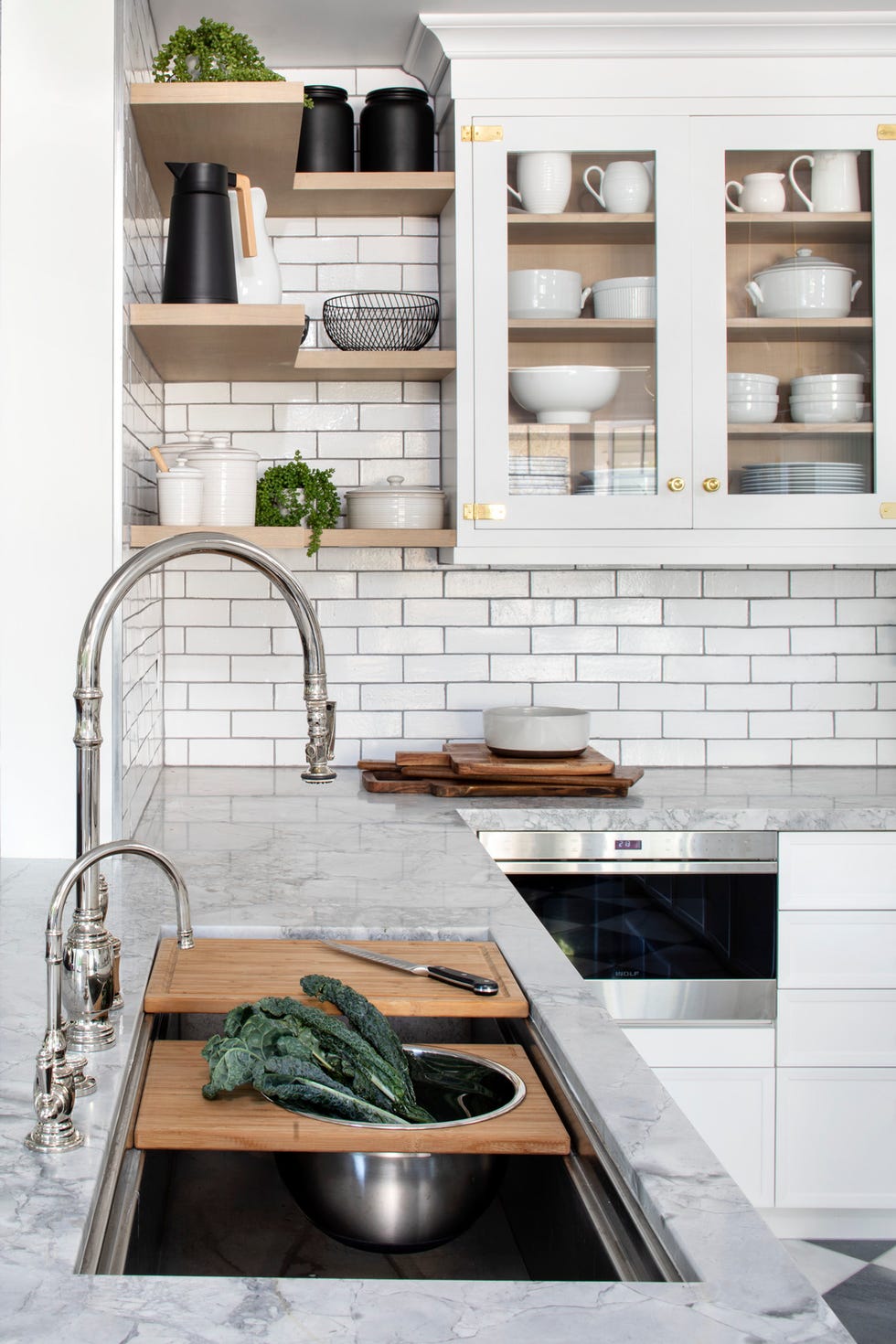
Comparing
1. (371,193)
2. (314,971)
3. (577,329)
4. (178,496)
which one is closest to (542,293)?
(577,329)

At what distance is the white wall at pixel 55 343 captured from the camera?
215 cm

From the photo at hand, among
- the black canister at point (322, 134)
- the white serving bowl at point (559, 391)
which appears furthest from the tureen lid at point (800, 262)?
the black canister at point (322, 134)

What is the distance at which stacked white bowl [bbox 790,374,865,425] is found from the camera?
287cm

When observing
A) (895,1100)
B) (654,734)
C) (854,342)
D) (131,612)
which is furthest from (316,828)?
(854,342)

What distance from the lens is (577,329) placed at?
2.84m

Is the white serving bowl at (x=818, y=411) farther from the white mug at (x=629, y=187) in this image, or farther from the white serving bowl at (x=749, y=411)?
the white mug at (x=629, y=187)

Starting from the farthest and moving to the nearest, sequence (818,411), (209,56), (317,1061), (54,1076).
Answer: (818,411) < (209,56) < (317,1061) < (54,1076)

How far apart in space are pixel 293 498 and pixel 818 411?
119cm

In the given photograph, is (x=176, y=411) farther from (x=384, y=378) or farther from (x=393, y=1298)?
(x=393, y=1298)

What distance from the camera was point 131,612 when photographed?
7.59ft

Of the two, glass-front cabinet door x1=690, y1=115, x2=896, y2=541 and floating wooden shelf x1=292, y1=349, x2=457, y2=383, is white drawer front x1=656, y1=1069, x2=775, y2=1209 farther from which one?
floating wooden shelf x1=292, y1=349, x2=457, y2=383

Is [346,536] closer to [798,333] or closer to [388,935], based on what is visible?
[798,333]

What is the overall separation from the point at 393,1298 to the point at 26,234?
6.13ft

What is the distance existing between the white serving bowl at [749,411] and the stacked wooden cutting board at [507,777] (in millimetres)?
816
